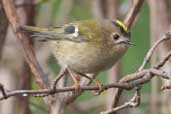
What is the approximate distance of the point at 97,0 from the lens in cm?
383

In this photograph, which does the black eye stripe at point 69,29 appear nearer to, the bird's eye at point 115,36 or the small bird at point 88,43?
the small bird at point 88,43

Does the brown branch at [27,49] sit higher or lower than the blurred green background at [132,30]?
higher

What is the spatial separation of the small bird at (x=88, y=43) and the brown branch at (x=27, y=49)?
0.05 meters

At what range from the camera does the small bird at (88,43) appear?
2879mm

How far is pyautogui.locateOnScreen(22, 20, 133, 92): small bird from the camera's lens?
2.88 m

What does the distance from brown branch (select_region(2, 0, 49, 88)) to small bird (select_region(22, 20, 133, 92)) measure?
47 mm

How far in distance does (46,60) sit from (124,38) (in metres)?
1.05

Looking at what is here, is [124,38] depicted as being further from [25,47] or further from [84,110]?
[84,110]

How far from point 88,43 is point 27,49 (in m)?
0.41

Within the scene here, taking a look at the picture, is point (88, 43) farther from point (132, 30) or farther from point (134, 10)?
point (132, 30)

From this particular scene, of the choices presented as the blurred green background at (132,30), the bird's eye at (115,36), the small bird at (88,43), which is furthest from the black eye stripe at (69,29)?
the blurred green background at (132,30)

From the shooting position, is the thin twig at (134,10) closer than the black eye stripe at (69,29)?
Yes

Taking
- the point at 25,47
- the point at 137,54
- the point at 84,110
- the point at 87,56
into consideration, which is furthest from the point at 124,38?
the point at 137,54

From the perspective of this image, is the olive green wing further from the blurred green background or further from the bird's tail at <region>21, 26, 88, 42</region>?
the blurred green background
